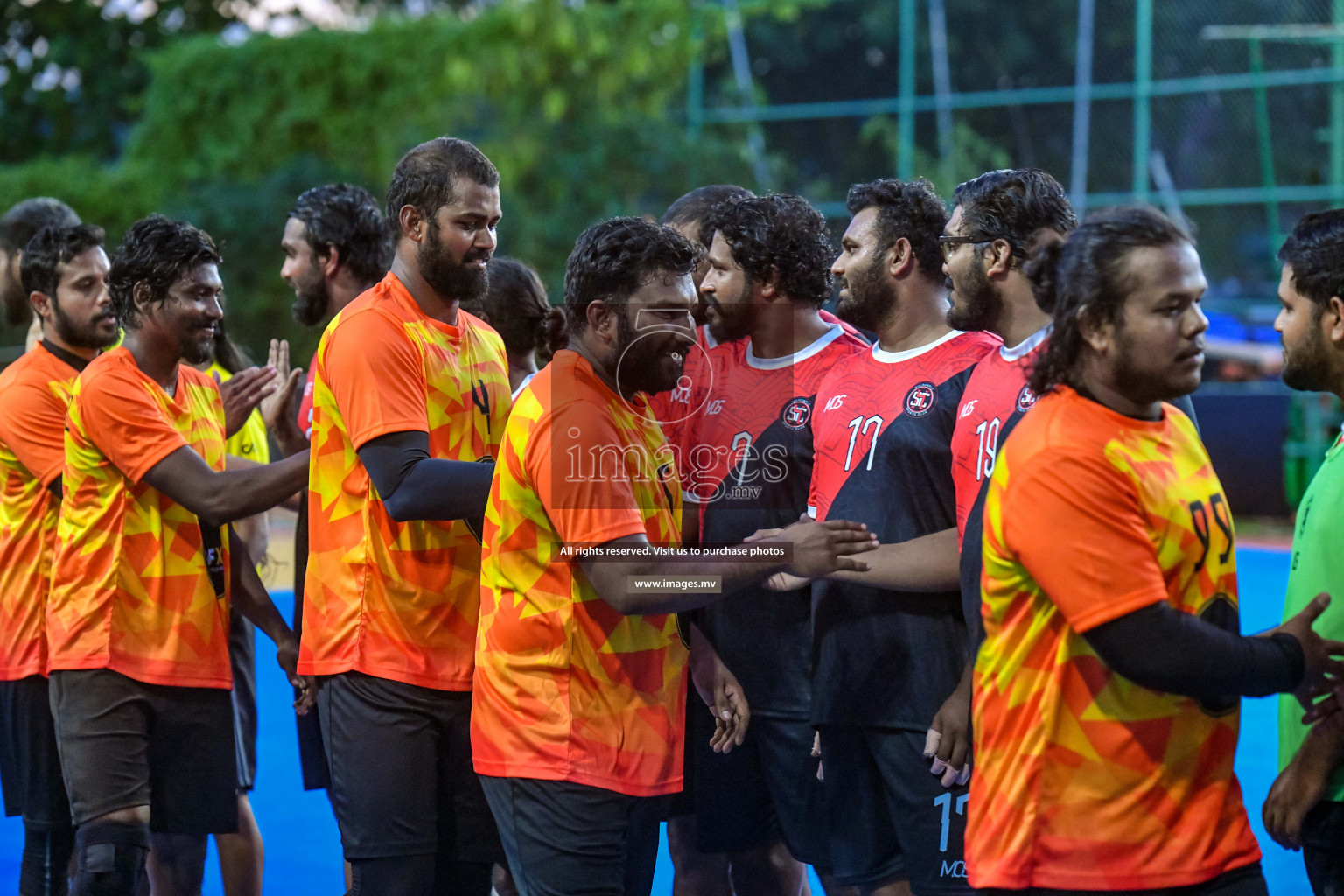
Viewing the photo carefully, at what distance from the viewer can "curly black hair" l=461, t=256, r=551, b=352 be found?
4.45 metres

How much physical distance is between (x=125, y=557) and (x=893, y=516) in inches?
84.7

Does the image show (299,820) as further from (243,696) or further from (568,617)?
(568,617)

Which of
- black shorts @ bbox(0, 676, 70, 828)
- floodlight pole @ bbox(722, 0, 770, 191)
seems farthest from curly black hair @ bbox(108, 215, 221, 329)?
floodlight pole @ bbox(722, 0, 770, 191)

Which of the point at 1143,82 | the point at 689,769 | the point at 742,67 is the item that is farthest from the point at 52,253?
the point at 742,67

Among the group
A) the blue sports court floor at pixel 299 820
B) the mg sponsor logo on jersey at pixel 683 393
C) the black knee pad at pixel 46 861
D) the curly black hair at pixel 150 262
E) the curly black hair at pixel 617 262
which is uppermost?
the curly black hair at pixel 150 262

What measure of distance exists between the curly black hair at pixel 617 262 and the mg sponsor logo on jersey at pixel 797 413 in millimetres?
895

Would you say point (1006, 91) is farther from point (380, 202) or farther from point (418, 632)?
point (418, 632)

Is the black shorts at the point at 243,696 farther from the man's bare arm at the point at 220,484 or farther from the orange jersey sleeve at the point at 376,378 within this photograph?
the orange jersey sleeve at the point at 376,378

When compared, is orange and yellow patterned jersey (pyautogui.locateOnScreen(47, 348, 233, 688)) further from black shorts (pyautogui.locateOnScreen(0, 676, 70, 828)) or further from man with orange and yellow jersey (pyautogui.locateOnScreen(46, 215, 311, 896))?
black shorts (pyautogui.locateOnScreen(0, 676, 70, 828))

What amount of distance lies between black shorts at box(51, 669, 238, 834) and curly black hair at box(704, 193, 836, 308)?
2004 mm

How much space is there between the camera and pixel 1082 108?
51.6 ft

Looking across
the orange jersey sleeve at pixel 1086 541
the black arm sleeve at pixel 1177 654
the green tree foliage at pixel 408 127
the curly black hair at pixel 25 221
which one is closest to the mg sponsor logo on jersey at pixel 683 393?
the orange jersey sleeve at pixel 1086 541

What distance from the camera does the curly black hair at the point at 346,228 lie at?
15.1 ft

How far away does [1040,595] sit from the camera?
2.35 meters
